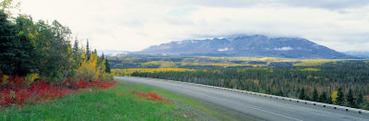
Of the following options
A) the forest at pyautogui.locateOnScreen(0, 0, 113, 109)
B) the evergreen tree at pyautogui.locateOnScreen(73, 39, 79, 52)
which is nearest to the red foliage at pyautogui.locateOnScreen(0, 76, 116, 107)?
the forest at pyautogui.locateOnScreen(0, 0, 113, 109)

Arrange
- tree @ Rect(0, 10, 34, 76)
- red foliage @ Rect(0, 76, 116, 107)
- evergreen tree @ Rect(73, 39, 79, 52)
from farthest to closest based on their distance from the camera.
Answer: evergreen tree @ Rect(73, 39, 79, 52) → tree @ Rect(0, 10, 34, 76) → red foliage @ Rect(0, 76, 116, 107)

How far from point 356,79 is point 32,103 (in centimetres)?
14046

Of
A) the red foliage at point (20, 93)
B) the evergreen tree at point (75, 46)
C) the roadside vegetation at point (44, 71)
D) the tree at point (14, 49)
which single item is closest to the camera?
the red foliage at point (20, 93)

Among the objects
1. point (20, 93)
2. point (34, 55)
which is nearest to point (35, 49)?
point (34, 55)

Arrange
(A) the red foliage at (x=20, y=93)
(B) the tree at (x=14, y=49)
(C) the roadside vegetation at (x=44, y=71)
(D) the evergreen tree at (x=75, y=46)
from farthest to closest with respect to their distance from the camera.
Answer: (D) the evergreen tree at (x=75, y=46)
(B) the tree at (x=14, y=49)
(C) the roadside vegetation at (x=44, y=71)
(A) the red foliage at (x=20, y=93)

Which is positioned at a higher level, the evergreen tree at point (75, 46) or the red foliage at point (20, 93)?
the evergreen tree at point (75, 46)

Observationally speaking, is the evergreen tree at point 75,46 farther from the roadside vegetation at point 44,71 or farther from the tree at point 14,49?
the tree at point 14,49

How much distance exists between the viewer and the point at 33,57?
22469 mm

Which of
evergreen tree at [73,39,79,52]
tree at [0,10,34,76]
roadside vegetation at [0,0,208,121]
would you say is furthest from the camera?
evergreen tree at [73,39,79,52]

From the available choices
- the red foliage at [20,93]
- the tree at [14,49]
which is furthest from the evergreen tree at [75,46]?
the red foliage at [20,93]

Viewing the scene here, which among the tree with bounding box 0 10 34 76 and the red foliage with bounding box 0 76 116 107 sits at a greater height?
the tree with bounding box 0 10 34 76

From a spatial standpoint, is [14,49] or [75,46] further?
[75,46]

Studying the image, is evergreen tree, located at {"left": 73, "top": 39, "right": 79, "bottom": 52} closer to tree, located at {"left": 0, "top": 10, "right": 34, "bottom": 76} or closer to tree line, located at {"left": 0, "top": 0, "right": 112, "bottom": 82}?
tree line, located at {"left": 0, "top": 0, "right": 112, "bottom": 82}

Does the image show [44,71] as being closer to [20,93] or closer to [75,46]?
[75,46]
